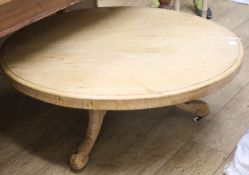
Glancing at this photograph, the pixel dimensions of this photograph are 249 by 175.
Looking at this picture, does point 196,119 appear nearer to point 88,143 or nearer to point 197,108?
point 197,108

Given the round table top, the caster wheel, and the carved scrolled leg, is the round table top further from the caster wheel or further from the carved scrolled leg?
the caster wheel

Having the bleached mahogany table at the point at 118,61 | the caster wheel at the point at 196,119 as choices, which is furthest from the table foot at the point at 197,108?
the bleached mahogany table at the point at 118,61

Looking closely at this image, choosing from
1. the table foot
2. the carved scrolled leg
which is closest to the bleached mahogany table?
the carved scrolled leg

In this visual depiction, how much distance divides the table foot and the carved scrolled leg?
1.15 feet

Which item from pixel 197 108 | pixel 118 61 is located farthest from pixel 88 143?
pixel 197 108

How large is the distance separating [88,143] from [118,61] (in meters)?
0.29

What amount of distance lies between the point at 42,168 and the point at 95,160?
0.16m

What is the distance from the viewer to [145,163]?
3.95 ft

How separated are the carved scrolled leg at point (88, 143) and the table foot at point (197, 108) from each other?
35 cm

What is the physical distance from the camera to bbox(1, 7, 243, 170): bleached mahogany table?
0.94 metres

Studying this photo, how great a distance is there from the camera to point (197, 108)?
1.39m

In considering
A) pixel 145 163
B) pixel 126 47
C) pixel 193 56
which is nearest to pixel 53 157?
pixel 145 163

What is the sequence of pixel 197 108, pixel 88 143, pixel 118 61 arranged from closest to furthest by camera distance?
pixel 118 61 < pixel 88 143 < pixel 197 108

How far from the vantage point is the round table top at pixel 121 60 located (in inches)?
37.0
